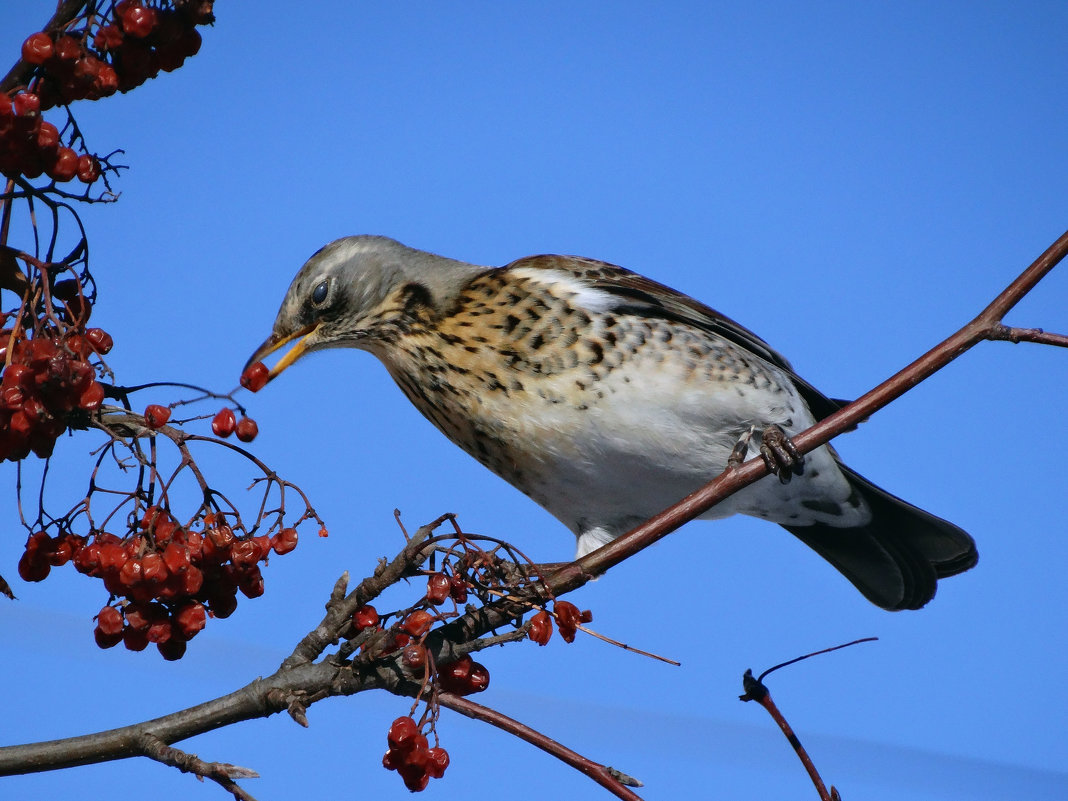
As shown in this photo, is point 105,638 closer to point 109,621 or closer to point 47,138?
point 109,621

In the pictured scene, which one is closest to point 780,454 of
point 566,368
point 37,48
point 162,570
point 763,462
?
point 763,462

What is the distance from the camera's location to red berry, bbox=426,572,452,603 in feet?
4.77

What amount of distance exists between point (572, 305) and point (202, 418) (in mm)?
1321

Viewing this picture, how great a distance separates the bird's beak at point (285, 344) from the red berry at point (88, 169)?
1033mm

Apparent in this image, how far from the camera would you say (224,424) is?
1506 millimetres

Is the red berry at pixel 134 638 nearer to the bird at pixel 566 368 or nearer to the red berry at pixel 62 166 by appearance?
the red berry at pixel 62 166

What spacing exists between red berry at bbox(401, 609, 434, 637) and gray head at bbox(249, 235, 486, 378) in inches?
42.8

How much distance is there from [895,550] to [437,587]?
1962 mm

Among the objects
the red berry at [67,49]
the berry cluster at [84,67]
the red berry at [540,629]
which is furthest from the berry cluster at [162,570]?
the red berry at [67,49]

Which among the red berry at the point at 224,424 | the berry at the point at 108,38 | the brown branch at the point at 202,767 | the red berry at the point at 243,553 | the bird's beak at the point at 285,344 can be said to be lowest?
the brown branch at the point at 202,767

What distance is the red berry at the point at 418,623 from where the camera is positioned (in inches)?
56.5

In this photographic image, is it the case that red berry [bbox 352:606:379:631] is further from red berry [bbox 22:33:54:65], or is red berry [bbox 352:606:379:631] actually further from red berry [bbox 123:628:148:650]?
red berry [bbox 22:33:54:65]

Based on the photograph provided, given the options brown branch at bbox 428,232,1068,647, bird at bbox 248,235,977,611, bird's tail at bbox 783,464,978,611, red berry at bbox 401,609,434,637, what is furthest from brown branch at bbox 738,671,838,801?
bird's tail at bbox 783,464,978,611

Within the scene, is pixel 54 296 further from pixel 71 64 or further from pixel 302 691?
pixel 302 691
